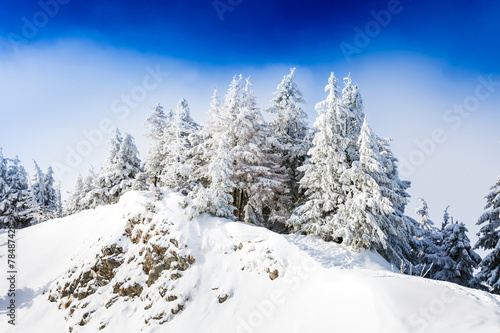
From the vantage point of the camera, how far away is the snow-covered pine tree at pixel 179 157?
22.2 meters

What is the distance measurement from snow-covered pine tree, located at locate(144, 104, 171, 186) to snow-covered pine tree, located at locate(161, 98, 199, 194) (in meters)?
1.94

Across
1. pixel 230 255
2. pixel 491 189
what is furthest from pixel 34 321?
pixel 491 189

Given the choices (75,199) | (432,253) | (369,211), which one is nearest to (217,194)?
(369,211)

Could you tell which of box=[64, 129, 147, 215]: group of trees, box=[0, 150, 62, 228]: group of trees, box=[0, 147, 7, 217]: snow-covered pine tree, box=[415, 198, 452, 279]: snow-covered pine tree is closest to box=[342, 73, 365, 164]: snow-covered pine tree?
box=[415, 198, 452, 279]: snow-covered pine tree

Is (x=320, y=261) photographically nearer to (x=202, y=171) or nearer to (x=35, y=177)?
(x=202, y=171)

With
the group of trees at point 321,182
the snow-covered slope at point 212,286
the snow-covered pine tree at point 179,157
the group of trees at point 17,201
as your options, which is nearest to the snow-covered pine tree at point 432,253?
the group of trees at point 321,182

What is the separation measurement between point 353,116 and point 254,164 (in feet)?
26.8

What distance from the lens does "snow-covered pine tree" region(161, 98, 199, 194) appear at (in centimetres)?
2221

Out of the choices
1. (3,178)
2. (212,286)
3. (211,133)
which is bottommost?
(212,286)

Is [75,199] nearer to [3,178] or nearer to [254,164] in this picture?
[3,178]

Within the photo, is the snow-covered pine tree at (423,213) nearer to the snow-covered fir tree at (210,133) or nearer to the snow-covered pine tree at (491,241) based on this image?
the snow-covered pine tree at (491,241)

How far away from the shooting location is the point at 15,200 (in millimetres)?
31547

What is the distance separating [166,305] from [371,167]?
44.9ft

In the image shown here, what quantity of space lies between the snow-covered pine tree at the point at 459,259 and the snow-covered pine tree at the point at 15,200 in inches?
1667
